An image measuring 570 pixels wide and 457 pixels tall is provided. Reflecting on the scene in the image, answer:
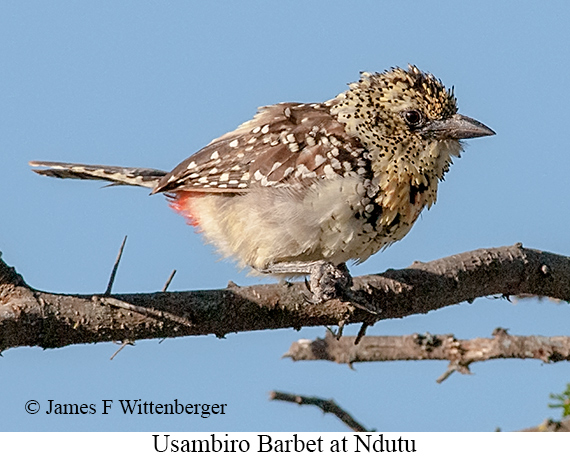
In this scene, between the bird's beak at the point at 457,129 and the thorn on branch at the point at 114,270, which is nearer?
the thorn on branch at the point at 114,270

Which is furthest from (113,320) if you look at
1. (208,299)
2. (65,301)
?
(208,299)

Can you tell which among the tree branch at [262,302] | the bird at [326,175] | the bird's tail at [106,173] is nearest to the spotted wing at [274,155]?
the bird at [326,175]

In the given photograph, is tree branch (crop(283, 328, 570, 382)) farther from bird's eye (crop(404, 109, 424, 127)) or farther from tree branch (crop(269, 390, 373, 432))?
bird's eye (crop(404, 109, 424, 127))

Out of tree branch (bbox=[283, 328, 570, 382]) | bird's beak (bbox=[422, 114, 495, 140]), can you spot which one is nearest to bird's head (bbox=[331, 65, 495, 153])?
bird's beak (bbox=[422, 114, 495, 140])

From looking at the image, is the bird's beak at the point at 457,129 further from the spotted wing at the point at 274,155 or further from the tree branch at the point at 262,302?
the tree branch at the point at 262,302

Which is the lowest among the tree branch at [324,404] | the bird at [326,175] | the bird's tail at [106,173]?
the tree branch at [324,404]

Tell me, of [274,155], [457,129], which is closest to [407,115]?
[457,129]

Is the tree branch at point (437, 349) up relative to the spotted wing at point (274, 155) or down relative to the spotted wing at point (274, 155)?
down
